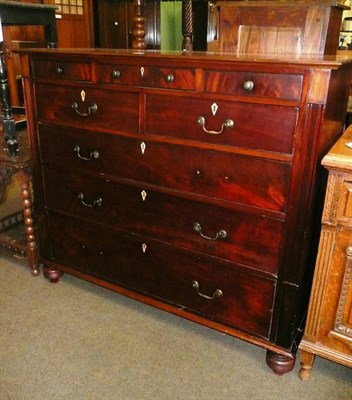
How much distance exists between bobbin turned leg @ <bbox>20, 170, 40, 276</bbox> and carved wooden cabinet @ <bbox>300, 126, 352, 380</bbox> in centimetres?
135

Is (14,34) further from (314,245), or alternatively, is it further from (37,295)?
(314,245)

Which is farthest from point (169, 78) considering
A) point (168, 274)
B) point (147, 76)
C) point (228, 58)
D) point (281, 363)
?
point (281, 363)

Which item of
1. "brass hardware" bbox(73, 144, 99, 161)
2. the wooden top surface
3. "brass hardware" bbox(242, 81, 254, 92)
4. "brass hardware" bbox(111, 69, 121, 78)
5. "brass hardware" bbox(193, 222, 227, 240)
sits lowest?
"brass hardware" bbox(193, 222, 227, 240)

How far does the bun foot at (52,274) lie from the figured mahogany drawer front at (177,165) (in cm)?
57

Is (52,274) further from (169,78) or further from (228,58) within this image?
(228,58)

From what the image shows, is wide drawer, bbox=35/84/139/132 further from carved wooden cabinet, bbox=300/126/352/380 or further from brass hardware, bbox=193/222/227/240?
carved wooden cabinet, bbox=300/126/352/380

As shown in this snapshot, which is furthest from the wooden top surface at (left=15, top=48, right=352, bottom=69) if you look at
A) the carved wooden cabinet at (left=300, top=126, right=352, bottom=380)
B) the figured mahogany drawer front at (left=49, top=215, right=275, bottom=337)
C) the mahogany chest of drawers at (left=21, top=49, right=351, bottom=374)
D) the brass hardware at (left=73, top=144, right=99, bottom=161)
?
the figured mahogany drawer front at (left=49, top=215, right=275, bottom=337)

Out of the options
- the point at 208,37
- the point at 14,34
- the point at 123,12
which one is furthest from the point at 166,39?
the point at 123,12

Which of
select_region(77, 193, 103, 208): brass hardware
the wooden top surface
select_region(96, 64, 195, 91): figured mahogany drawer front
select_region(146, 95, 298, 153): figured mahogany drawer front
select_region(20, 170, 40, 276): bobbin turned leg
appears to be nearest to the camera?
the wooden top surface

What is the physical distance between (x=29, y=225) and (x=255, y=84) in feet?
4.42

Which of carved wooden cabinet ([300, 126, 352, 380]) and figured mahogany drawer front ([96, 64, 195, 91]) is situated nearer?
carved wooden cabinet ([300, 126, 352, 380])

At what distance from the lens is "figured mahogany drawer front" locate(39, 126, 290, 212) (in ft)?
4.10

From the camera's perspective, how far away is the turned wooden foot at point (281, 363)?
144 cm

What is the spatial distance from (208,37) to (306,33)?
1.53 meters
